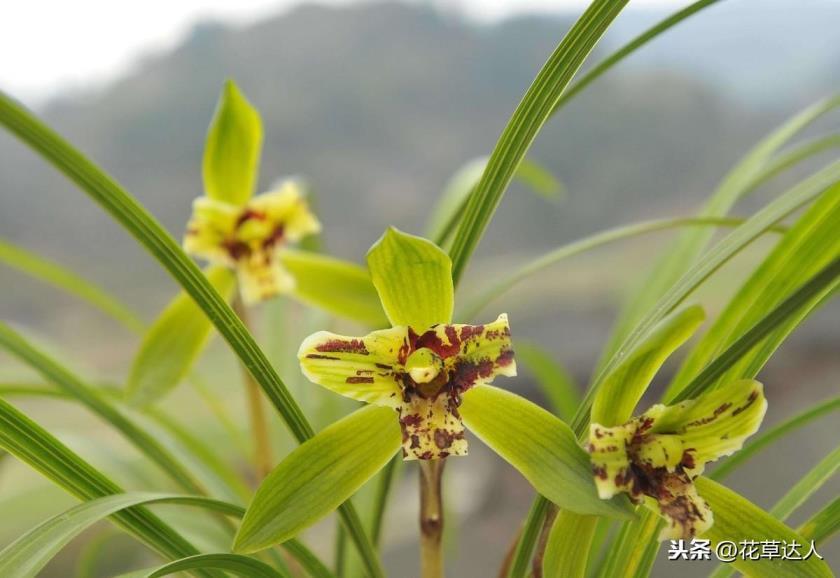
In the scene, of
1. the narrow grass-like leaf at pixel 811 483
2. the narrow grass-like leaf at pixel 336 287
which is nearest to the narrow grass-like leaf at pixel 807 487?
the narrow grass-like leaf at pixel 811 483

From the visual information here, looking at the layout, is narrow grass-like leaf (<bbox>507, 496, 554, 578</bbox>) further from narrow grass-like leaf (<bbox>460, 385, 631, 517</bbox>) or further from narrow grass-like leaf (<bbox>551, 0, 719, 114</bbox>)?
narrow grass-like leaf (<bbox>551, 0, 719, 114</bbox>)

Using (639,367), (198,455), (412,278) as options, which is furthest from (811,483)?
(198,455)

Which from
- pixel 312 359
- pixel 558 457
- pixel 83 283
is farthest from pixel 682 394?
pixel 83 283

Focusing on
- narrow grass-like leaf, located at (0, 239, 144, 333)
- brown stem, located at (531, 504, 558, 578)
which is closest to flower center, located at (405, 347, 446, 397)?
brown stem, located at (531, 504, 558, 578)

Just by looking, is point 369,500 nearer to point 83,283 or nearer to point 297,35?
point 83,283

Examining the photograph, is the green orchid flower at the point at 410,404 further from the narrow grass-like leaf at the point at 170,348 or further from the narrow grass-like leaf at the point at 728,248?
the narrow grass-like leaf at the point at 170,348

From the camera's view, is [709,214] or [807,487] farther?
[709,214]

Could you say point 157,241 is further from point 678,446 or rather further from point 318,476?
point 678,446
